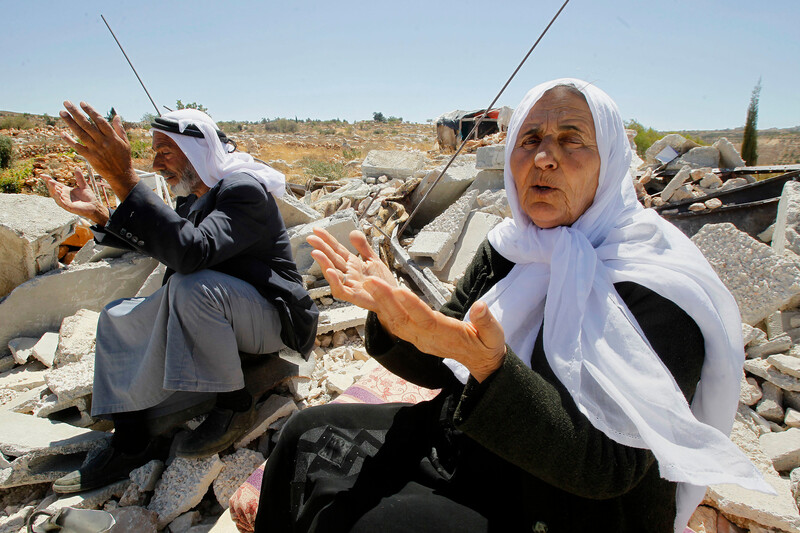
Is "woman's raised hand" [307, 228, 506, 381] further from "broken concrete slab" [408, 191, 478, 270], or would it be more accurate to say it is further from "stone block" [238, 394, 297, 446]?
"broken concrete slab" [408, 191, 478, 270]

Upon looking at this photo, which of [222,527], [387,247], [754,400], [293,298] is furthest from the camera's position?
[387,247]

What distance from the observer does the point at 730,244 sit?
3359 millimetres

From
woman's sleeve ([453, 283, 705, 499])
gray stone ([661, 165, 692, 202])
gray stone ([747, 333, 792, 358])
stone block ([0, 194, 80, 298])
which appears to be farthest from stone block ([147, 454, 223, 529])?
gray stone ([661, 165, 692, 202])

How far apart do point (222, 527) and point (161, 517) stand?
0.37 metres

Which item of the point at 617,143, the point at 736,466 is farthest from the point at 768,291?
the point at 736,466

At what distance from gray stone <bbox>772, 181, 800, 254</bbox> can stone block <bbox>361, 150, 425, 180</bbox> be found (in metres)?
5.86

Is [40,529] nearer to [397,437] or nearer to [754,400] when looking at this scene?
[397,437]

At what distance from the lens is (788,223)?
3.58m

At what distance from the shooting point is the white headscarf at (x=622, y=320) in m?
1.07

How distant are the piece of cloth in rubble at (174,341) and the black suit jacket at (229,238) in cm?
12

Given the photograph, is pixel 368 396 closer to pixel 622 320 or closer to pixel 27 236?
pixel 622 320

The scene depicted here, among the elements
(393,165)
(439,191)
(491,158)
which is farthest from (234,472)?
(393,165)

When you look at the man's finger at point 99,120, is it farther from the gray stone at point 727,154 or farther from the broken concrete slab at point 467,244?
the gray stone at point 727,154

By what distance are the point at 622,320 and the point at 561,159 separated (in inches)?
23.0
